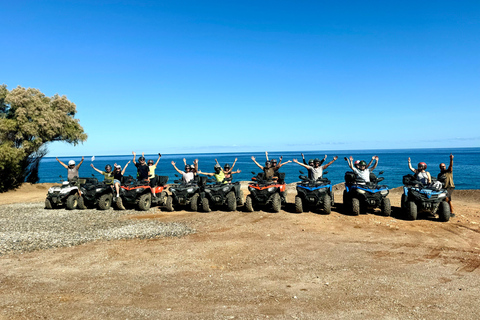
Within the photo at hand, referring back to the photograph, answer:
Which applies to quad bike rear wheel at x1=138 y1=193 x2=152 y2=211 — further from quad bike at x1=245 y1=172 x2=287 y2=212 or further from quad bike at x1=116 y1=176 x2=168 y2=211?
quad bike at x1=245 y1=172 x2=287 y2=212

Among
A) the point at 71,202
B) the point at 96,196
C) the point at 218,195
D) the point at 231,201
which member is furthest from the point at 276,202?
the point at 71,202

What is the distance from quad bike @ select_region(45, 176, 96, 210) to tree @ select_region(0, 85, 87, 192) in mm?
10916

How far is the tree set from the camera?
2184 centimetres

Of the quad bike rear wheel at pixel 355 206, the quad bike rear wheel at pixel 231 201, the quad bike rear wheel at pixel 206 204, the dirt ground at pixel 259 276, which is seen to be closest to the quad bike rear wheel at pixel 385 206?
the quad bike rear wheel at pixel 355 206

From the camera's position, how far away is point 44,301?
468 cm

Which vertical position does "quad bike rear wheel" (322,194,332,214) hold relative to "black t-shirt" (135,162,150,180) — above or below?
below

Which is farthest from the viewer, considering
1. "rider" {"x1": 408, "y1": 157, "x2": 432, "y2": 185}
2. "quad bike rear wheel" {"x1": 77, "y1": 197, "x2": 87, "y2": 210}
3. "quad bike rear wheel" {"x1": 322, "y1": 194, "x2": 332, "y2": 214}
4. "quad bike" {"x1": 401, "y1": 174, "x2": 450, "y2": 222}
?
"quad bike rear wheel" {"x1": 77, "y1": 197, "x2": 87, "y2": 210}

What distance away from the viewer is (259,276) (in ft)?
18.5

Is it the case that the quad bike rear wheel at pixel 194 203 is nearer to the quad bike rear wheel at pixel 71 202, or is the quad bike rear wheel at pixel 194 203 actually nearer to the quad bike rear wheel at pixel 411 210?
the quad bike rear wheel at pixel 71 202

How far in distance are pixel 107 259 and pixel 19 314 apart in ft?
7.67

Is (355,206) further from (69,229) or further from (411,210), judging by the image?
(69,229)

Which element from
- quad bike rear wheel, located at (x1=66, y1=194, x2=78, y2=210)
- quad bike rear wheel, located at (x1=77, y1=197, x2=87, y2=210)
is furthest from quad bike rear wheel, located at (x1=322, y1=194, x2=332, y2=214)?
quad bike rear wheel, located at (x1=66, y1=194, x2=78, y2=210)

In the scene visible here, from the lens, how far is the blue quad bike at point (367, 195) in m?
10.4

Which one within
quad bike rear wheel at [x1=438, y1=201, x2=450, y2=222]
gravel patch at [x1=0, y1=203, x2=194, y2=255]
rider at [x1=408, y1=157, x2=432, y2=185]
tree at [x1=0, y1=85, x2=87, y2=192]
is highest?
tree at [x1=0, y1=85, x2=87, y2=192]
